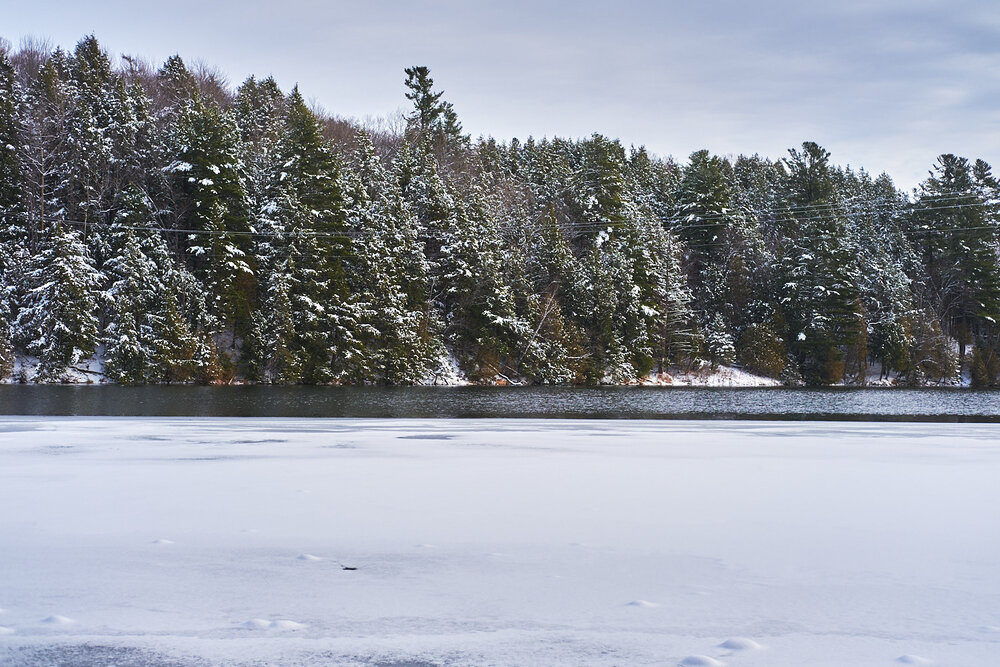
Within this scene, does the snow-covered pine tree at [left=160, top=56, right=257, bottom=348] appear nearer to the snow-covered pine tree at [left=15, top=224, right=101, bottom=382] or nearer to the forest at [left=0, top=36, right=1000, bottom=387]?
the forest at [left=0, top=36, right=1000, bottom=387]

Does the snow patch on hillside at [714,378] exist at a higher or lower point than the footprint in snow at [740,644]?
lower

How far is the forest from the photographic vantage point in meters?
47.8

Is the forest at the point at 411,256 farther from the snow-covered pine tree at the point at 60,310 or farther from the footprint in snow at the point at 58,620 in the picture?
the footprint in snow at the point at 58,620

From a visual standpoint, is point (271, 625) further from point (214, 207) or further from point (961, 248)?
point (961, 248)

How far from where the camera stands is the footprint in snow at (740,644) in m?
3.22

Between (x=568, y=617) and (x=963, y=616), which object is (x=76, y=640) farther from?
(x=963, y=616)

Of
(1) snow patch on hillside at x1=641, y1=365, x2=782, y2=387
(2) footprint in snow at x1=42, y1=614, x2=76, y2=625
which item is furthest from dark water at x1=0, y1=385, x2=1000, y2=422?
(1) snow patch on hillside at x1=641, y1=365, x2=782, y2=387

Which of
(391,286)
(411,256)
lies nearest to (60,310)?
(391,286)

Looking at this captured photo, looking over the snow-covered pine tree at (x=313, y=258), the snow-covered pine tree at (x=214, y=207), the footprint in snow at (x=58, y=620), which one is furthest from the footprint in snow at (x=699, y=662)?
the snow-covered pine tree at (x=214, y=207)

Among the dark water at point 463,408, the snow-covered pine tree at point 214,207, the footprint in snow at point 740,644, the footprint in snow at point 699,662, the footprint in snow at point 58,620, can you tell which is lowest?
the dark water at point 463,408

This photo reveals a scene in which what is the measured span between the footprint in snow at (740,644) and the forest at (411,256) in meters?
45.0

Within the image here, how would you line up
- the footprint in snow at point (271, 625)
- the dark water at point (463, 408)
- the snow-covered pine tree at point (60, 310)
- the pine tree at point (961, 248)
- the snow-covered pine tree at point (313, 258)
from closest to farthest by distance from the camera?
the footprint in snow at point (271, 625) < the dark water at point (463, 408) < the snow-covered pine tree at point (60, 310) < the snow-covered pine tree at point (313, 258) < the pine tree at point (961, 248)

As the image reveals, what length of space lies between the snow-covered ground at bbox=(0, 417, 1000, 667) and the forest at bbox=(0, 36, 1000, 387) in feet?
134

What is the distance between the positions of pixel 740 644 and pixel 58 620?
291 cm
